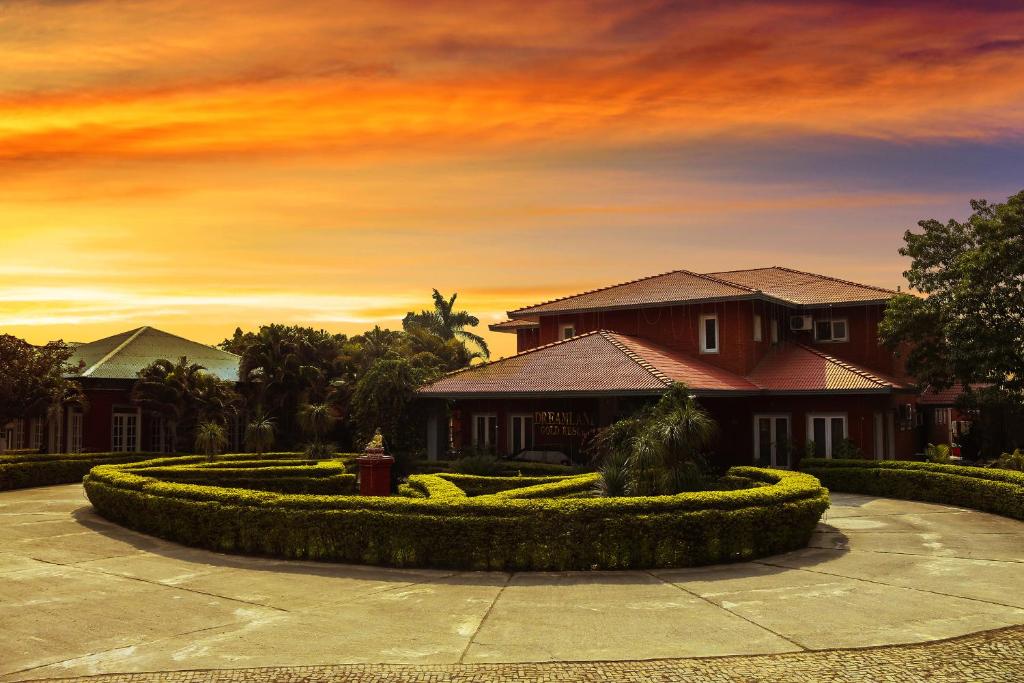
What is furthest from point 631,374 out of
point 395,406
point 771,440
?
point 395,406

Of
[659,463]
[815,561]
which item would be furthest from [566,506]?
[659,463]

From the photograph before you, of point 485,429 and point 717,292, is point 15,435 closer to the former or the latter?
point 485,429

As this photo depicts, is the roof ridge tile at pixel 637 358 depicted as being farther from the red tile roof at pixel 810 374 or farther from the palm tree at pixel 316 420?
the palm tree at pixel 316 420

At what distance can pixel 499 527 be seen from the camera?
49.5 feet

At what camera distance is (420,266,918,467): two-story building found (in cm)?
3067

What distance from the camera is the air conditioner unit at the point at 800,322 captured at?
3628 centimetres

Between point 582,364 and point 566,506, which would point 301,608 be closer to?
point 566,506

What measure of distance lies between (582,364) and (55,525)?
680 inches

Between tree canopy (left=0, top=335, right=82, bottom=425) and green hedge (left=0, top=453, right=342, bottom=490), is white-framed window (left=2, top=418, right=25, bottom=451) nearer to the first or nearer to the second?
tree canopy (left=0, top=335, right=82, bottom=425)

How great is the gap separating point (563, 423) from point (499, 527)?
17.5 meters

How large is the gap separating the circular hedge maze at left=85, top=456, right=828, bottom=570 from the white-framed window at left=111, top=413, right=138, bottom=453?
2300 centimetres

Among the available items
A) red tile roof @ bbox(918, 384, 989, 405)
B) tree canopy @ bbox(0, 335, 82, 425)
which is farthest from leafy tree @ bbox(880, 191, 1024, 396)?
tree canopy @ bbox(0, 335, 82, 425)

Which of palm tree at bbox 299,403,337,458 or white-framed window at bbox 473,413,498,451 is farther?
palm tree at bbox 299,403,337,458

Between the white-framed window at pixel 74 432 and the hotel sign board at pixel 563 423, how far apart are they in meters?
19.7
